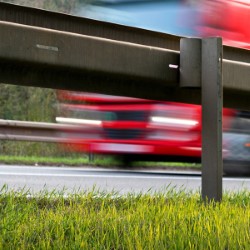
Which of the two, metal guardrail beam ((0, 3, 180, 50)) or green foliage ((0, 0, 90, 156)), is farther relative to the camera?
green foliage ((0, 0, 90, 156))

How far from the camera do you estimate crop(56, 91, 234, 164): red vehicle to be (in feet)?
42.4

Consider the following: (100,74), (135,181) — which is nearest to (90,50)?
(100,74)

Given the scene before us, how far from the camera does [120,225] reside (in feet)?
13.9

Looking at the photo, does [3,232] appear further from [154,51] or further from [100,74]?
[154,51]

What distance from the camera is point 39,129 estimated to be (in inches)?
623

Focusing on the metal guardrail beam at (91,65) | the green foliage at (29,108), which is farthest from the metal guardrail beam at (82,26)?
the green foliage at (29,108)

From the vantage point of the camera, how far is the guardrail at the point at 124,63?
465 cm

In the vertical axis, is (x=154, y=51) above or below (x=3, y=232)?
above

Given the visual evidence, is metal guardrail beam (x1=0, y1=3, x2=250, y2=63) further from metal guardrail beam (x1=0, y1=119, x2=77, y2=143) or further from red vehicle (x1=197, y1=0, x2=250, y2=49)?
metal guardrail beam (x1=0, y1=119, x2=77, y2=143)

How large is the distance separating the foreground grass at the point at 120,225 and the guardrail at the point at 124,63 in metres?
0.62

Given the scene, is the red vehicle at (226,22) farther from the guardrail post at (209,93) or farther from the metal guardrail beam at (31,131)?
the guardrail post at (209,93)

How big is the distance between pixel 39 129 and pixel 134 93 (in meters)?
10.6

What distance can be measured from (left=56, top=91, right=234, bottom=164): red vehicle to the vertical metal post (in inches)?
291

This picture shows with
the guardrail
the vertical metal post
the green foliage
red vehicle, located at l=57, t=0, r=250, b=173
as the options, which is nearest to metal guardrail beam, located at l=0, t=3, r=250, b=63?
the guardrail
